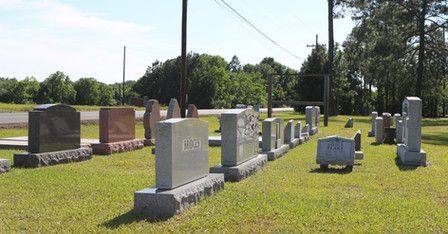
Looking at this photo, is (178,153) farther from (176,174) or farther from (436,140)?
(436,140)

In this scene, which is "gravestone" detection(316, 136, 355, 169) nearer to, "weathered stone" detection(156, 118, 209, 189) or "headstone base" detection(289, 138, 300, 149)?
"weathered stone" detection(156, 118, 209, 189)

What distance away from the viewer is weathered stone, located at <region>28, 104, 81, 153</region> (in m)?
12.3

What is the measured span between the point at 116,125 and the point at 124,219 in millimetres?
9745

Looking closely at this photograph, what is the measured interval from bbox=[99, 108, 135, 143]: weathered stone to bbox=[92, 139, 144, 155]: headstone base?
20cm

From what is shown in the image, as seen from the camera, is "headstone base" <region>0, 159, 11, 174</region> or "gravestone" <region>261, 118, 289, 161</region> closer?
"headstone base" <region>0, 159, 11, 174</region>

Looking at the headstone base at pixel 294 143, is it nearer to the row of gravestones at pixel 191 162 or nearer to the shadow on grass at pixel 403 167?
the shadow on grass at pixel 403 167

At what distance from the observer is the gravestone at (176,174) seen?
7008 millimetres

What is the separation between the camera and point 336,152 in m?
12.5

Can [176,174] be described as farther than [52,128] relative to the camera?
No

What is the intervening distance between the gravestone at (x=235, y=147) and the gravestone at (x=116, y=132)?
5.47 metres

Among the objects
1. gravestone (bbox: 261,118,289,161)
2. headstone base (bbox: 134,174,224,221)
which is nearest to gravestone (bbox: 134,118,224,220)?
headstone base (bbox: 134,174,224,221)

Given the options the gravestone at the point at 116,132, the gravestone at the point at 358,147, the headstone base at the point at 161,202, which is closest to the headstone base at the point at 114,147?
the gravestone at the point at 116,132

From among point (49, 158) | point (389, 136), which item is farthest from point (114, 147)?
point (389, 136)

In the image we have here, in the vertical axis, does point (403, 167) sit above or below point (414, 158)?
below
